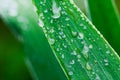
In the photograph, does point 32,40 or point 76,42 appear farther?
point 32,40

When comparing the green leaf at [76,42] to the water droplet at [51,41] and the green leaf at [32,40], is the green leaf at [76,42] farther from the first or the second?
the green leaf at [32,40]

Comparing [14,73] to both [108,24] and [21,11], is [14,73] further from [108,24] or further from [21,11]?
[108,24]

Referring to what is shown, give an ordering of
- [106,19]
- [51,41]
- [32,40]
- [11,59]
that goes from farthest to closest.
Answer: [11,59] → [32,40] → [106,19] → [51,41]

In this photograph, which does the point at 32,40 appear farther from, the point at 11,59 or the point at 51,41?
the point at 11,59

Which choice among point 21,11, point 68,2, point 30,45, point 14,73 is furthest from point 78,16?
point 14,73

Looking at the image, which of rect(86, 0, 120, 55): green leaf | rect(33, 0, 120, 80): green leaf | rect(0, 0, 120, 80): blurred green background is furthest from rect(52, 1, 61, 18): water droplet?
rect(0, 0, 120, 80): blurred green background

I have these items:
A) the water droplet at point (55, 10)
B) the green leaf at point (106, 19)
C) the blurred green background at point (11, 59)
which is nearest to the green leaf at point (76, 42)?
the water droplet at point (55, 10)

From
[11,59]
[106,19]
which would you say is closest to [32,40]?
[106,19]

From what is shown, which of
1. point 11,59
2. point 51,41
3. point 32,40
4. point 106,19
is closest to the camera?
point 51,41
